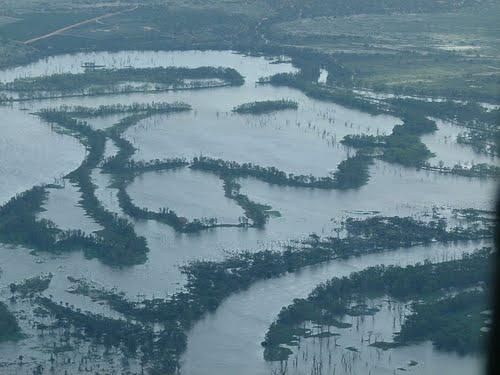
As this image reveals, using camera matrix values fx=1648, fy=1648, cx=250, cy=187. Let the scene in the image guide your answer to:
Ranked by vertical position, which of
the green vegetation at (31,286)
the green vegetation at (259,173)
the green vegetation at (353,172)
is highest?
the green vegetation at (353,172)

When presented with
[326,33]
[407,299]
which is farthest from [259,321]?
[326,33]

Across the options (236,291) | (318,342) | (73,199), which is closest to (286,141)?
(73,199)

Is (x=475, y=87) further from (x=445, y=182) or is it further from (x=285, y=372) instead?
(x=285, y=372)

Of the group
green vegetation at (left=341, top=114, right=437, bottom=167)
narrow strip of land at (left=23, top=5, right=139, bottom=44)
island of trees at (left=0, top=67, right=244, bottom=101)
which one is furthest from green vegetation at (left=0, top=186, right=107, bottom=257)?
narrow strip of land at (left=23, top=5, right=139, bottom=44)

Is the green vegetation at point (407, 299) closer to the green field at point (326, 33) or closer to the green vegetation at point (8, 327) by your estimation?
the green vegetation at point (8, 327)

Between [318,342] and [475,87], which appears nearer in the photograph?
[318,342]

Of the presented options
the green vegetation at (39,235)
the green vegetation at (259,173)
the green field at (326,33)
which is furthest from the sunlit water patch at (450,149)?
the green vegetation at (39,235)

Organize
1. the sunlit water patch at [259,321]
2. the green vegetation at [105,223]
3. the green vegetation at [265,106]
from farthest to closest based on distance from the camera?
the green vegetation at [265,106]
the green vegetation at [105,223]
the sunlit water patch at [259,321]
